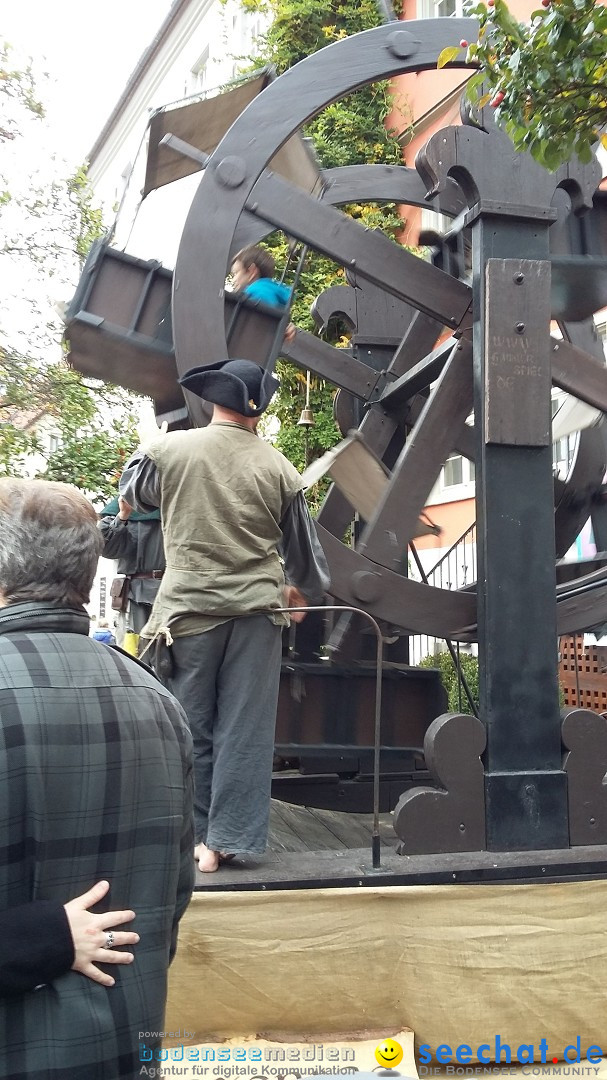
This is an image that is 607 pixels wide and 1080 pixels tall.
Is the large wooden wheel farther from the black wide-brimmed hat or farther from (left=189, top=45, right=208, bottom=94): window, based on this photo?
(left=189, top=45, right=208, bottom=94): window

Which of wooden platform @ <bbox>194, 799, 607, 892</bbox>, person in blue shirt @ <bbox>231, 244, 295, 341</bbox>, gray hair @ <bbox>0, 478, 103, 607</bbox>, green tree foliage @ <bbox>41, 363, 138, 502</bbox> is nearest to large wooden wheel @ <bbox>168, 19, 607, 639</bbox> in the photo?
person in blue shirt @ <bbox>231, 244, 295, 341</bbox>

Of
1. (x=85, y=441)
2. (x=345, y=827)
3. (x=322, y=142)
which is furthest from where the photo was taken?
(x=322, y=142)

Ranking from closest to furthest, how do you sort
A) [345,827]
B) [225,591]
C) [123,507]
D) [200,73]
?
[225,591], [123,507], [345,827], [200,73]

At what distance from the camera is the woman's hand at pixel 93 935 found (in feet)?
4.72

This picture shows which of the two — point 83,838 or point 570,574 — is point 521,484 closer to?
point 570,574

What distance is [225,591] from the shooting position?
323 cm

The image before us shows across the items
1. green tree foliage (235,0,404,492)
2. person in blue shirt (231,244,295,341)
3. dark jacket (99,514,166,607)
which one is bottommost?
dark jacket (99,514,166,607)

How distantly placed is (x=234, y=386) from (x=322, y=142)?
10141 mm

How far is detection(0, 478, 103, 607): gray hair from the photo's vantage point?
1551 mm

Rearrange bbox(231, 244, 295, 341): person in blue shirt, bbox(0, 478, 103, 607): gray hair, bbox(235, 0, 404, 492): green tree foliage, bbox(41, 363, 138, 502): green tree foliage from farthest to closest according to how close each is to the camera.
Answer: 1. bbox(235, 0, 404, 492): green tree foliage
2. bbox(41, 363, 138, 502): green tree foliage
3. bbox(231, 244, 295, 341): person in blue shirt
4. bbox(0, 478, 103, 607): gray hair

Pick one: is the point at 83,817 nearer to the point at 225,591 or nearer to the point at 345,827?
the point at 225,591

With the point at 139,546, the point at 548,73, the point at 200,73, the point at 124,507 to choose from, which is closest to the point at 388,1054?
the point at 124,507

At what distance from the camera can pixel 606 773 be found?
371 centimetres

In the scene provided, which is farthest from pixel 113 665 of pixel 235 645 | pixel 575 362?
pixel 575 362
